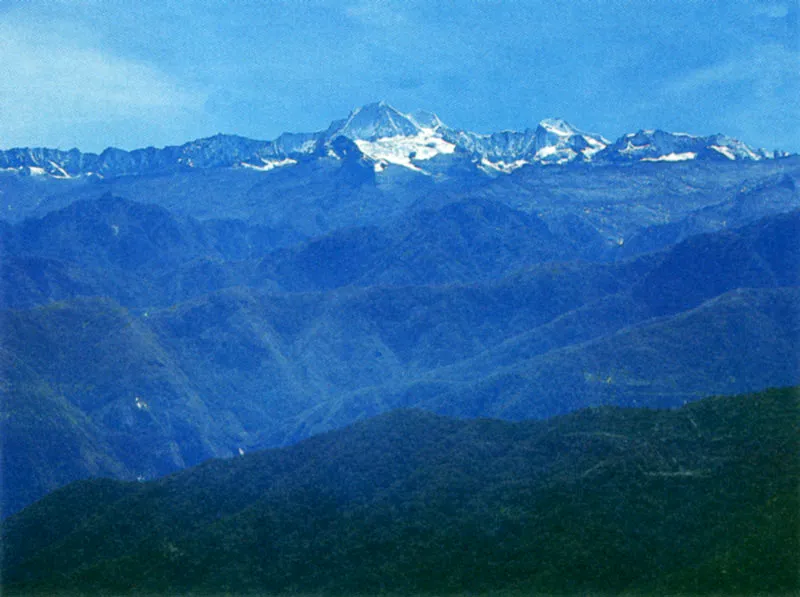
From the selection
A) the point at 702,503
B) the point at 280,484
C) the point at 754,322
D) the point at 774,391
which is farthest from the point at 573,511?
the point at 754,322

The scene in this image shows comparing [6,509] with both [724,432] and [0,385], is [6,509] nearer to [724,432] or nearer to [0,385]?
[0,385]

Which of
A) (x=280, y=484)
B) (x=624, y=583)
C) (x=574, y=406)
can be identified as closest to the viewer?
(x=624, y=583)

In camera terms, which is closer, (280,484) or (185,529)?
(185,529)

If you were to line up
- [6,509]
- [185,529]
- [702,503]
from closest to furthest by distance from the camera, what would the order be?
1. [702,503]
2. [185,529]
3. [6,509]

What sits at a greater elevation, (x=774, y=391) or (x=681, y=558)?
(x=774, y=391)

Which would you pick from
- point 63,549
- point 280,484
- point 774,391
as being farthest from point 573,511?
point 63,549

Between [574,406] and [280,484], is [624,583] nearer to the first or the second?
[280,484]
